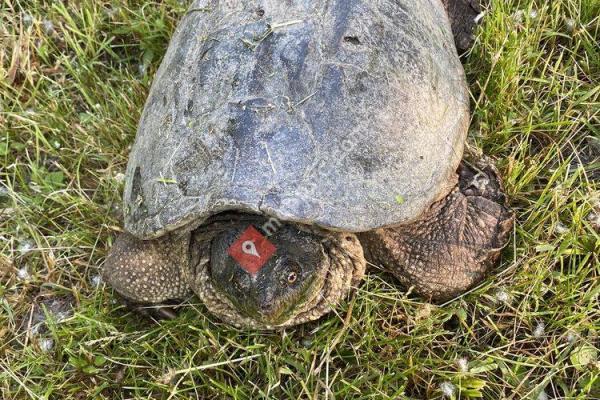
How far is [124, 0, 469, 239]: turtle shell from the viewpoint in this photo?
7.04 feet

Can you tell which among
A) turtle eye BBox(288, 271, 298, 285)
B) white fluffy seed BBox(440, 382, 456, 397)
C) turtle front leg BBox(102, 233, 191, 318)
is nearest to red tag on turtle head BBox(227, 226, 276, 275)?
turtle eye BBox(288, 271, 298, 285)

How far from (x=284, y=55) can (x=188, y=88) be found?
45cm

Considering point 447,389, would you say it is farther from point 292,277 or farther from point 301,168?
point 301,168

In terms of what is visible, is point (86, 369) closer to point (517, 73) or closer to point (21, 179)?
point (21, 179)

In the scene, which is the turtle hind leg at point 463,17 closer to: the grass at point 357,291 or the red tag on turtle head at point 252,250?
the grass at point 357,291

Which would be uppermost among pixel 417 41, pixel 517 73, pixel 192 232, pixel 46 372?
pixel 417 41

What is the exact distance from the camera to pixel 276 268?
2260 mm

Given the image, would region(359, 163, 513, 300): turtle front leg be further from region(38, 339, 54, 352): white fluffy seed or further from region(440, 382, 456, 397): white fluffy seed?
region(38, 339, 54, 352): white fluffy seed

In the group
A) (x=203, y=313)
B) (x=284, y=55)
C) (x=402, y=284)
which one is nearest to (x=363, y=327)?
(x=402, y=284)

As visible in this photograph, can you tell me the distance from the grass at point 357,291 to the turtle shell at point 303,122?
1.67 ft

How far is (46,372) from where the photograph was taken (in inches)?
107

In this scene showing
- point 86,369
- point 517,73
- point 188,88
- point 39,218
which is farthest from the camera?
point 39,218

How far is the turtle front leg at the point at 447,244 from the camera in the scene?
256cm

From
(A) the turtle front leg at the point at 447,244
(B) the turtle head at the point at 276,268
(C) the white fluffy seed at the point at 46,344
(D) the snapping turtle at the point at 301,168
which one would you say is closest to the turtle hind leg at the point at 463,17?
(D) the snapping turtle at the point at 301,168
